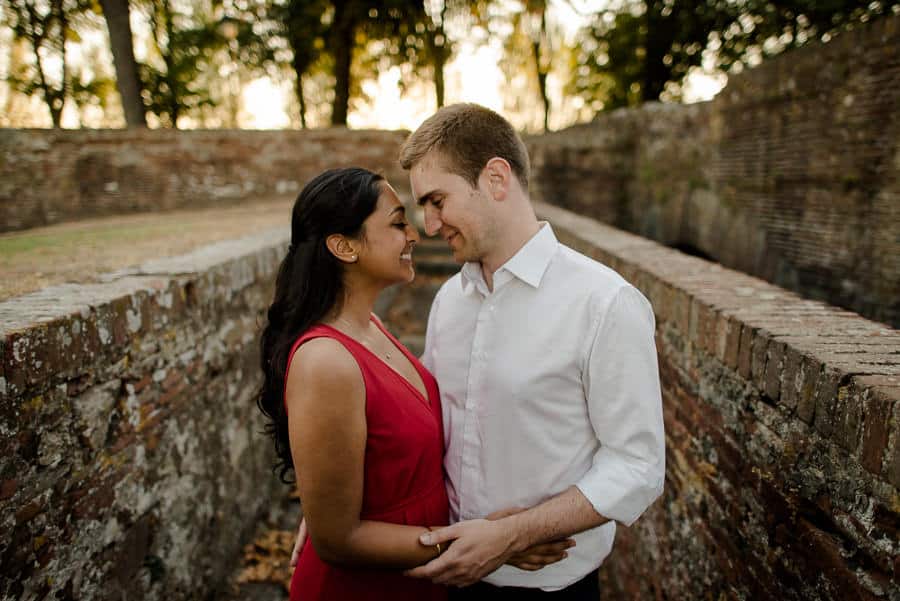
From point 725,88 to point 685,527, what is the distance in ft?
28.2

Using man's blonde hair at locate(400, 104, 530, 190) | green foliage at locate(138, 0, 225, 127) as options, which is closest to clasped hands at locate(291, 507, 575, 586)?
man's blonde hair at locate(400, 104, 530, 190)

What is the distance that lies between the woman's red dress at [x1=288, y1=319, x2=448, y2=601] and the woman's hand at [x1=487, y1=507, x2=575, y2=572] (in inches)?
11.4

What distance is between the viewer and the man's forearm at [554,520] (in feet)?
4.99

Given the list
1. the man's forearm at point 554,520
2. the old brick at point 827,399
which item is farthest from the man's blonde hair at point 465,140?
the old brick at point 827,399

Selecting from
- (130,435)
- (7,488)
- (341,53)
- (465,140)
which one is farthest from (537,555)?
(341,53)

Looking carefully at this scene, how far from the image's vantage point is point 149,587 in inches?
103

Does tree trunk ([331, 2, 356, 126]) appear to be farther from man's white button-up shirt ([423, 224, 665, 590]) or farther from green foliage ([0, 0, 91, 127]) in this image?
man's white button-up shirt ([423, 224, 665, 590])

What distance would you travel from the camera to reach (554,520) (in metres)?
1.53

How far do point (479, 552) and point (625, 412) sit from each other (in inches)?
21.5

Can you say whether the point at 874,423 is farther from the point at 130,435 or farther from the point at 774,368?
the point at 130,435

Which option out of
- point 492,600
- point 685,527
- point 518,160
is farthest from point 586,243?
point 492,600

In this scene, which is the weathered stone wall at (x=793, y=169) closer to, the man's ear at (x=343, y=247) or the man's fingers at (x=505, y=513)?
the man's fingers at (x=505, y=513)

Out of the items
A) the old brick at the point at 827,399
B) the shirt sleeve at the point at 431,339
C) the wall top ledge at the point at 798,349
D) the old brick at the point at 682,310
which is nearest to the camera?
the wall top ledge at the point at 798,349

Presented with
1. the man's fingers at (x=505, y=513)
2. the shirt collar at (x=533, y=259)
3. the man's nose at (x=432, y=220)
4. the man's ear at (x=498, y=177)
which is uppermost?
the man's ear at (x=498, y=177)
